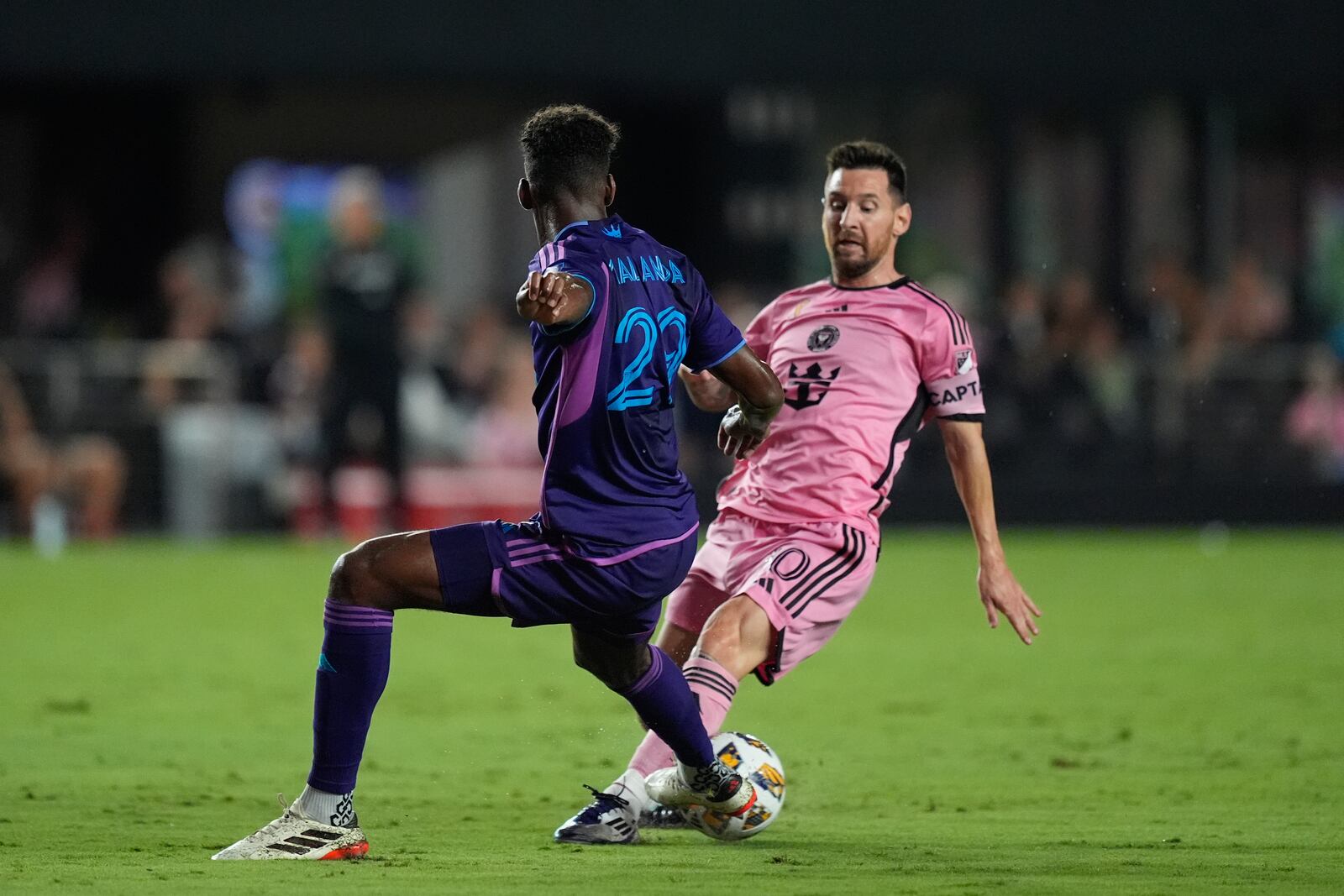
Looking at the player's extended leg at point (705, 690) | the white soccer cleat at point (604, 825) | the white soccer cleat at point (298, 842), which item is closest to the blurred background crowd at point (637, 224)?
the player's extended leg at point (705, 690)

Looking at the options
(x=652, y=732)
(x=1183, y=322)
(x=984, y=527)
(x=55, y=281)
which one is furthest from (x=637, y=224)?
(x=652, y=732)

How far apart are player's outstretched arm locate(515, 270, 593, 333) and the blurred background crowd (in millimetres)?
10319

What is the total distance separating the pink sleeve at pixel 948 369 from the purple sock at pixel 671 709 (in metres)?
1.32

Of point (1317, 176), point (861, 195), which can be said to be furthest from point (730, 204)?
point (861, 195)

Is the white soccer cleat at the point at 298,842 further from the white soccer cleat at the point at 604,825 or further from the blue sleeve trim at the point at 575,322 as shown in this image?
the blue sleeve trim at the point at 575,322

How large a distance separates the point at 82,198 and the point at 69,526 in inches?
253

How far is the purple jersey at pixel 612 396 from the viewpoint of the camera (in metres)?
5.15

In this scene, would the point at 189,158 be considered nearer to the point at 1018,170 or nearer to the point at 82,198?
the point at 82,198

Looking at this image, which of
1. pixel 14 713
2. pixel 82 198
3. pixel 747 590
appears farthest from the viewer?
pixel 82 198

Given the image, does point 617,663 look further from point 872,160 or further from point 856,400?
point 872,160

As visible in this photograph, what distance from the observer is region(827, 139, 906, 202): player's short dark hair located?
21.1 ft

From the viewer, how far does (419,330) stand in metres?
17.5

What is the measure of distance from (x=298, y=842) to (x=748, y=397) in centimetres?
168

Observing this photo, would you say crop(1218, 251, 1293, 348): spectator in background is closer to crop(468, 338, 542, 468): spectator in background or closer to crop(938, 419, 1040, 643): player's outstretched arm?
crop(468, 338, 542, 468): spectator in background
